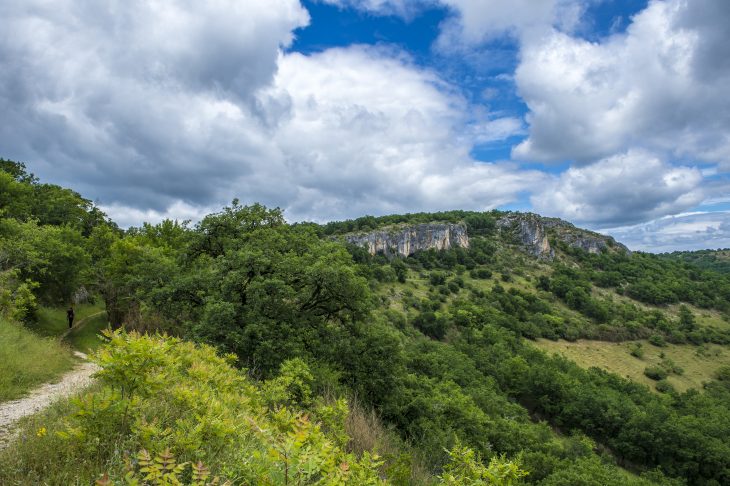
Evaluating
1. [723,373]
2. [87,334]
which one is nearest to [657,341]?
[723,373]

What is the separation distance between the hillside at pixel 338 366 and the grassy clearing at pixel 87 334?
1.44 metres

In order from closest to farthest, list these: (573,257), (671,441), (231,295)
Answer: (231,295) < (671,441) < (573,257)

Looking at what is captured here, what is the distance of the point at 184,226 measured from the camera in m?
22.4

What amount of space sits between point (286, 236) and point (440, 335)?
6186 centimetres

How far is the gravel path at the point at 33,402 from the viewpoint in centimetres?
604

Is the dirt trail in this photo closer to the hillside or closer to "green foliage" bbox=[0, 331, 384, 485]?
the hillside

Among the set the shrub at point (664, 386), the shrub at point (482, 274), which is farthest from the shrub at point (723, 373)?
the shrub at point (482, 274)

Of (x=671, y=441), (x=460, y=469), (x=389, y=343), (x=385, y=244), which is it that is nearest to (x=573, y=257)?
(x=385, y=244)

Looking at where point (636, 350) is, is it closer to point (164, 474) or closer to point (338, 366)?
point (338, 366)

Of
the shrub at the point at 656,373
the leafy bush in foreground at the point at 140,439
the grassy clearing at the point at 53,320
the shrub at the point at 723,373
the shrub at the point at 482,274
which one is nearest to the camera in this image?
the leafy bush in foreground at the point at 140,439

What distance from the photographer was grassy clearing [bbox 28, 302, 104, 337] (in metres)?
22.3

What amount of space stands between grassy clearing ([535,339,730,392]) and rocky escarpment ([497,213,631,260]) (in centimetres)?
7025

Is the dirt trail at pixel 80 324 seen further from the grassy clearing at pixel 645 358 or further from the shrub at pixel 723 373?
the shrub at pixel 723 373

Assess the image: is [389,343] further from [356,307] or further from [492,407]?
[492,407]
